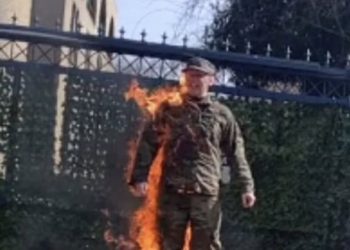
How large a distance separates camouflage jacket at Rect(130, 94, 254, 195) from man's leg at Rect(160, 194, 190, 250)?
0.12m

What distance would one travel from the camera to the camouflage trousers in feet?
25.8

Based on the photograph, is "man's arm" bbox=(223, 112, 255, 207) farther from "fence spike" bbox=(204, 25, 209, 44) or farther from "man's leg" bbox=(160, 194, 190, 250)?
"fence spike" bbox=(204, 25, 209, 44)

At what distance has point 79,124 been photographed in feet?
33.3

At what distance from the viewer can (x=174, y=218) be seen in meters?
7.89

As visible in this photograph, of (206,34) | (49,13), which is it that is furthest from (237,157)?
(49,13)

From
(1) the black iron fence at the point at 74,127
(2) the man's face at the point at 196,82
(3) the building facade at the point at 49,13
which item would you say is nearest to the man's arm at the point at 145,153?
(2) the man's face at the point at 196,82

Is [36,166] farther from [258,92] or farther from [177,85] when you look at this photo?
[258,92]

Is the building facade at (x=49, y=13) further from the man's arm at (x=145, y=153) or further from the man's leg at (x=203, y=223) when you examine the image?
the man's leg at (x=203, y=223)

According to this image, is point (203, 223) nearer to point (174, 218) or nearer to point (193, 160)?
point (174, 218)

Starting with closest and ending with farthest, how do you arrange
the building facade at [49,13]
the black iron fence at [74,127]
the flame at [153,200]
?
the flame at [153,200]
the black iron fence at [74,127]
the building facade at [49,13]

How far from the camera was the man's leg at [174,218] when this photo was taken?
7883 mm

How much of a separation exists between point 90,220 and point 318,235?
7.58 ft

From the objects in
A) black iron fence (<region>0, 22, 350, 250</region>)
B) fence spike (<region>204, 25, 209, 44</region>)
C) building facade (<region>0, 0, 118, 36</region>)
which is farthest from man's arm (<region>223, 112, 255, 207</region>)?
fence spike (<region>204, 25, 209, 44</region>)

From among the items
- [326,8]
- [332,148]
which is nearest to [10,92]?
[332,148]
